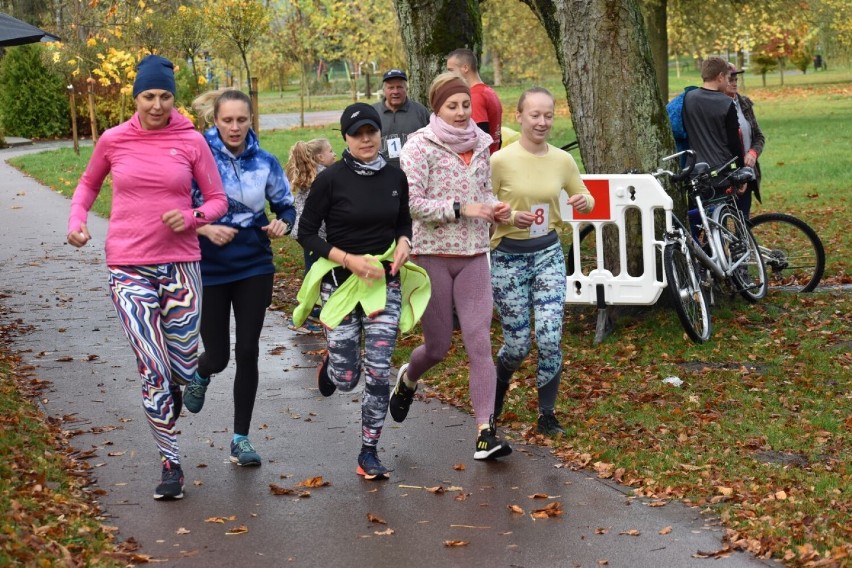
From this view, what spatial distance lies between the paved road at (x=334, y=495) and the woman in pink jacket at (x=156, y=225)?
0.49 metres

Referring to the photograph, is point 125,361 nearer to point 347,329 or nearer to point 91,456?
point 91,456

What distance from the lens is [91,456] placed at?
691 cm

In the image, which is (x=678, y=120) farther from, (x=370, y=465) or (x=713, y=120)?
(x=370, y=465)

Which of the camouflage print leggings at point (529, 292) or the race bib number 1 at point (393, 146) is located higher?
the race bib number 1 at point (393, 146)

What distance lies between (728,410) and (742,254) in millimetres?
3078

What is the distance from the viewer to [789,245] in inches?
443

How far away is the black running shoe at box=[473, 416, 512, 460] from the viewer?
664 cm

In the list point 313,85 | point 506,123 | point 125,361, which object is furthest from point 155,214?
point 313,85

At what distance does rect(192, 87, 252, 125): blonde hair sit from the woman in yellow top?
1406 mm

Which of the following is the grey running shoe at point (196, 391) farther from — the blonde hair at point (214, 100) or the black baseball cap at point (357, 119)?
the black baseball cap at point (357, 119)

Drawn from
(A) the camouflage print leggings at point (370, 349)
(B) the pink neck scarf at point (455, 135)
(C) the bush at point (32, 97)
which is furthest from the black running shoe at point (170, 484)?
(C) the bush at point (32, 97)

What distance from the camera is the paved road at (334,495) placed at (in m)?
5.32

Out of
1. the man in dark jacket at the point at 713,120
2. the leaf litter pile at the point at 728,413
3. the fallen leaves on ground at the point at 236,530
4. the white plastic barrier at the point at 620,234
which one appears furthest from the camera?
the man in dark jacket at the point at 713,120

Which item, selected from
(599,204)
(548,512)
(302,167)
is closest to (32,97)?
(302,167)
